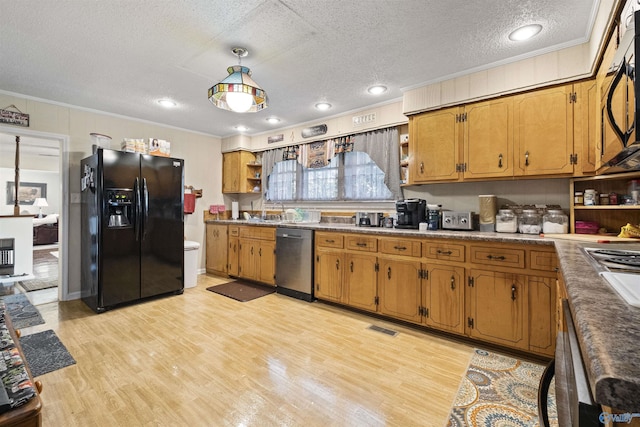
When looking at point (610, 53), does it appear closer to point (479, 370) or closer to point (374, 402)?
point (479, 370)

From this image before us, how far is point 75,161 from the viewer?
380 cm

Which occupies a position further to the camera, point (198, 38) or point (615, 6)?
point (198, 38)

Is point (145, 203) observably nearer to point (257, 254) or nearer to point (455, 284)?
point (257, 254)

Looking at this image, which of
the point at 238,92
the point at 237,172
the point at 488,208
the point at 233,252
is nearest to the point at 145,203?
the point at 233,252

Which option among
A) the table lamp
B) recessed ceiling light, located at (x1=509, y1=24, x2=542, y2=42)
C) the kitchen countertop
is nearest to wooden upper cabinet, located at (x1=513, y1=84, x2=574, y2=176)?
recessed ceiling light, located at (x1=509, y1=24, x2=542, y2=42)

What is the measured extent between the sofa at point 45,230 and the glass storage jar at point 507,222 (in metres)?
11.1

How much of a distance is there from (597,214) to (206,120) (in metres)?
4.70

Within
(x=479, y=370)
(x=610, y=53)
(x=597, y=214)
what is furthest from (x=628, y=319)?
(x=597, y=214)

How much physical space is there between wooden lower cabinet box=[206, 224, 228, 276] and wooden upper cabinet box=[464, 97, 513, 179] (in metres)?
3.72

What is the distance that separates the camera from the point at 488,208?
9.05 feet

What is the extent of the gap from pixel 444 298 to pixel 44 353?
336cm

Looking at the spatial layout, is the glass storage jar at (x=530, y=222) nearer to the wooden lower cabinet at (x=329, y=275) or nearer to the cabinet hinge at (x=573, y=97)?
the cabinet hinge at (x=573, y=97)

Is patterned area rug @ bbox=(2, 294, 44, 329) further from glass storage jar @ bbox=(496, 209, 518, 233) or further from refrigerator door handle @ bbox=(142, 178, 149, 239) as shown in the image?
glass storage jar @ bbox=(496, 209, 518, 233)

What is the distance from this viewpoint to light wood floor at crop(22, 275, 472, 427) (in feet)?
5.49
